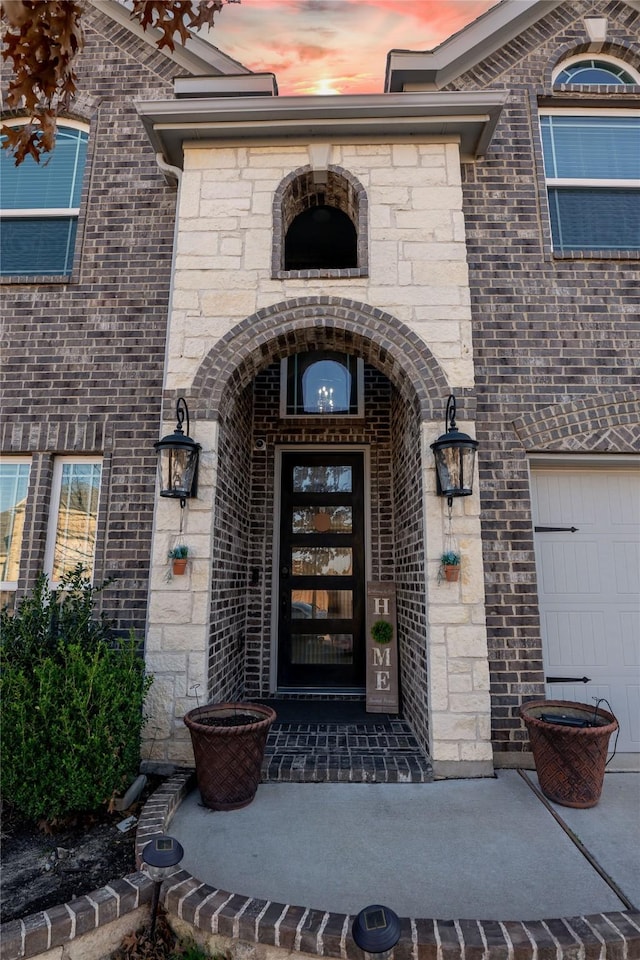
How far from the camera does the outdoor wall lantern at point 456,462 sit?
11.7ft

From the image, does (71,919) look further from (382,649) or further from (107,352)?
(107,352)

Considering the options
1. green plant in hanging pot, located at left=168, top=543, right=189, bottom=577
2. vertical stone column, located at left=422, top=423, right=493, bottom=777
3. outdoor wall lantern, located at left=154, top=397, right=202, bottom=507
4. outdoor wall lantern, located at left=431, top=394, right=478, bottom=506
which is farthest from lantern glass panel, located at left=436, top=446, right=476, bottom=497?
green plant in hanging pot, located at left=168, top=543, right=189, bottom=577

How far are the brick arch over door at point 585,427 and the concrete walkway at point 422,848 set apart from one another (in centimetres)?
241

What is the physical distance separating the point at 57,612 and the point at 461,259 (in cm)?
397

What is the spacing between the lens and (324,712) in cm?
453

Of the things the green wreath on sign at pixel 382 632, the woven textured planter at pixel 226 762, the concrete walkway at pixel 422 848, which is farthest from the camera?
the green wreath on sign at pixel 382 632

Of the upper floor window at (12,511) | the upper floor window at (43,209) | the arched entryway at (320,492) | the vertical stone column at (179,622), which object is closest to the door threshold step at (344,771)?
the arched entryway at (320,492)

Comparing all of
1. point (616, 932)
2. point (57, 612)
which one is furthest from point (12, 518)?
point (616, 932)

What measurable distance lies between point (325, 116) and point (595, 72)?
292 centimetres

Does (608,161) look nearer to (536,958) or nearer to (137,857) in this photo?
(536,958)

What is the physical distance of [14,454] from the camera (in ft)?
Answer: 14.4

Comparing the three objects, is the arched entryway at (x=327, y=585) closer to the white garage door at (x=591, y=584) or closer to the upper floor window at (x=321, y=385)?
the upper floor window at (x=321, y=385)

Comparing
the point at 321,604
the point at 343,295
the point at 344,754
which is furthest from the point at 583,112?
the point at 344,754

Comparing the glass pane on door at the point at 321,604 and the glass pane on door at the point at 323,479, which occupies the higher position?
the glass pane on door at the point at 323,479
